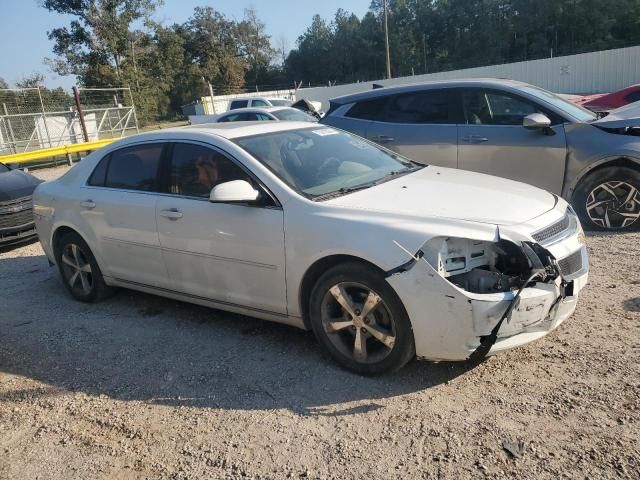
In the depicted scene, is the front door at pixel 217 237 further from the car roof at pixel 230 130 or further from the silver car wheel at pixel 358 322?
the silver car wheel at pixel 358 322

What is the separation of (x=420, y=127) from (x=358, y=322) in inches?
171

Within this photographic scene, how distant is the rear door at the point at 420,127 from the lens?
6.84 m

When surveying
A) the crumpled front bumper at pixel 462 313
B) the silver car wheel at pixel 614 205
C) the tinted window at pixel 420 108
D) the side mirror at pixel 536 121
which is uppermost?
the tinted window at pixel 420 108

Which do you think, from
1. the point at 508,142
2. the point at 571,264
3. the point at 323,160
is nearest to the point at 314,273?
the point at 323,160

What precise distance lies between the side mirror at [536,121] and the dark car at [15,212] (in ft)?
23.2

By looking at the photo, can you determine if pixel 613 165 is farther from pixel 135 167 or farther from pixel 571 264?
pixel 135 167

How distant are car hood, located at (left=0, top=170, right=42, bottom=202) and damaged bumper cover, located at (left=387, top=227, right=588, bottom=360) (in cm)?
728

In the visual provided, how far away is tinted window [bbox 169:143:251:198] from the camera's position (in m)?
3.99

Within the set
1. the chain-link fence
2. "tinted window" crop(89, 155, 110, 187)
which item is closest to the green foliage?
the chain-link fence

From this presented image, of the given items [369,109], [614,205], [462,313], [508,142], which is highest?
[369,109]

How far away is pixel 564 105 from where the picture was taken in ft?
21.4

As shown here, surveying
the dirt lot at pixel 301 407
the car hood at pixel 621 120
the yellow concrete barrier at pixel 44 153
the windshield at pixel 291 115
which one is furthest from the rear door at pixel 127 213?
the yellow concrete barrier at pixel 44 153

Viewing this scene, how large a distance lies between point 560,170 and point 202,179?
A: 4147 millimetres

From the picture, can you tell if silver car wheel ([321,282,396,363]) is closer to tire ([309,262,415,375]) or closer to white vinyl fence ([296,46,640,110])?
tire ([309,262,415,375])
